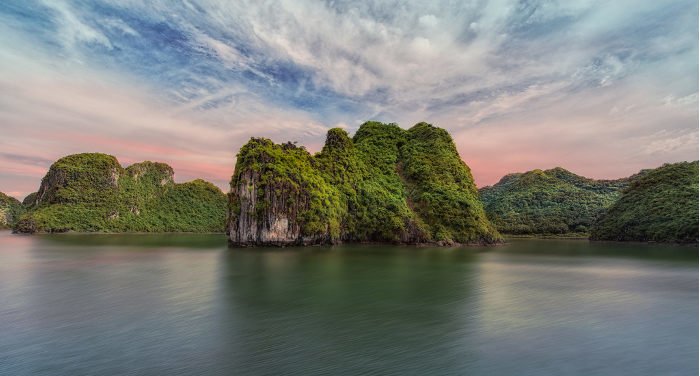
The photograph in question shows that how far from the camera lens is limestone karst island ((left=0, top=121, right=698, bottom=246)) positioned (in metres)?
49.9

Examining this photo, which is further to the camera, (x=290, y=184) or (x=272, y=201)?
(x=290, y=184)

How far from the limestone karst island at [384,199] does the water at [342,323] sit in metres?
23.2

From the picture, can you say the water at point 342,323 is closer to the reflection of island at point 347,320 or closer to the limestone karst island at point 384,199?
the reflection of island at point 347,320

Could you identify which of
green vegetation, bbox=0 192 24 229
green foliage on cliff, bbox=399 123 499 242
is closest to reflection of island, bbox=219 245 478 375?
green foliage on cliff, bbox=399 123 499 242

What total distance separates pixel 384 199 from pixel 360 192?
14.3 ft

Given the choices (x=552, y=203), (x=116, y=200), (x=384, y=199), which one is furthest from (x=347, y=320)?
(x=116, y=200)

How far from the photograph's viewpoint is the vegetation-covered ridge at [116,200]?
95500 millimetres

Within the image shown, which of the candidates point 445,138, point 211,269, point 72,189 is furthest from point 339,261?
point 72,189

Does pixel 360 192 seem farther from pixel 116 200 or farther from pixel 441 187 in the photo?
pixel 116 200

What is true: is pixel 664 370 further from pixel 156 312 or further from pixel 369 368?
pixel 156 312

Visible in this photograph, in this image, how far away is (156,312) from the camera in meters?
15.9

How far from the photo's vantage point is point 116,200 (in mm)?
106812

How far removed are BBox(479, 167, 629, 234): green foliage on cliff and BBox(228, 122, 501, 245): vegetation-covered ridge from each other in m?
21.2

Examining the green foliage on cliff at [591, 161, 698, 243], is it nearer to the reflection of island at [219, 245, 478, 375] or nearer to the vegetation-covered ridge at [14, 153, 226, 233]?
the reflection of island at [219, 245, 478, 375]
